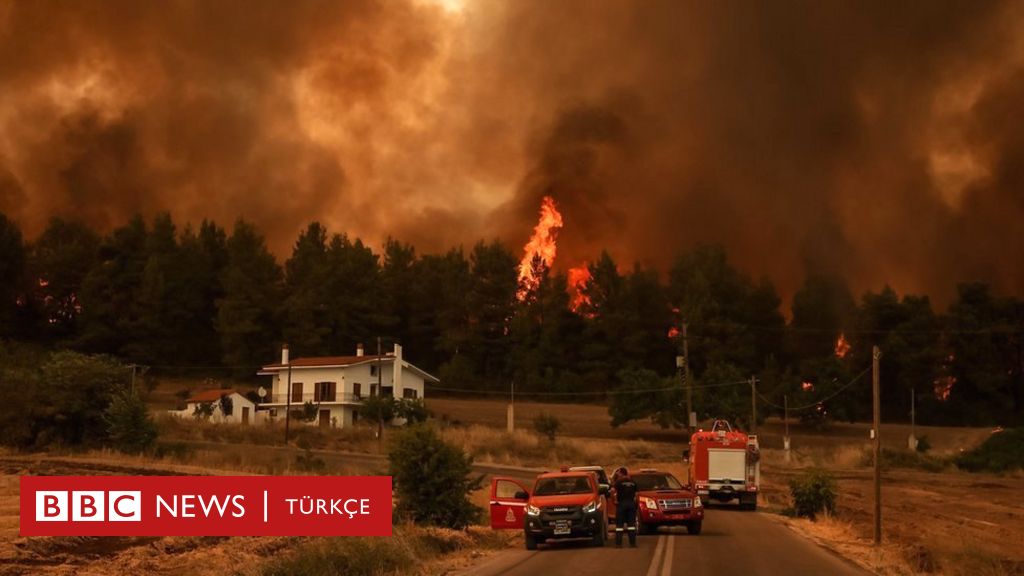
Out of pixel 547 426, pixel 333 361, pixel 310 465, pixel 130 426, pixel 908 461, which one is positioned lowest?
pixel 908 461

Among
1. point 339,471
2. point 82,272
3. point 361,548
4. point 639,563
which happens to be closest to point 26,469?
point 339,471

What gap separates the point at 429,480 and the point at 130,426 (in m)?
31.6

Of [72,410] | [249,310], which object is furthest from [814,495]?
[249,310]

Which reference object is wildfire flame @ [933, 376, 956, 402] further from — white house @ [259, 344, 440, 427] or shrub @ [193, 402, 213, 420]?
shrub @ [193, 402, 213, 420]

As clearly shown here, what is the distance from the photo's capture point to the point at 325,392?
314ft

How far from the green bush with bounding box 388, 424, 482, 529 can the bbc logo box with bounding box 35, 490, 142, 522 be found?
31.0 feet

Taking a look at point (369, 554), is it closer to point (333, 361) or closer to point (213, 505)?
point (213, 505)

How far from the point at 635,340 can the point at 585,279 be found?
11.9 m

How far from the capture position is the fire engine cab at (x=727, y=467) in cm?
4456

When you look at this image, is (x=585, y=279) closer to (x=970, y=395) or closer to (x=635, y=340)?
(x=635, y=340)

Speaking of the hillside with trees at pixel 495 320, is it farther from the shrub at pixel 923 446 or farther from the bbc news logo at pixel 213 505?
the bbc news logo at pixel 213 505

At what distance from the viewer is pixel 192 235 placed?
142m

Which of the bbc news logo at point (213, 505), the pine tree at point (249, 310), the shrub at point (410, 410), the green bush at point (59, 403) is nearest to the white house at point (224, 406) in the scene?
the shrub at point (410, 410)

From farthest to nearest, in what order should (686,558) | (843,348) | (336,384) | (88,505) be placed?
(843,348) < (336,384) < (686,558) < (88,505)
